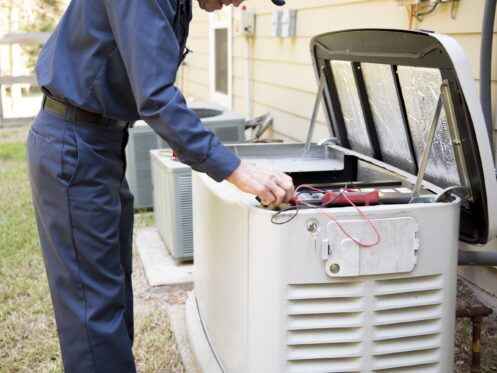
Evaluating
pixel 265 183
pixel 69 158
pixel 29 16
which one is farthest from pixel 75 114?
pixel 29 16

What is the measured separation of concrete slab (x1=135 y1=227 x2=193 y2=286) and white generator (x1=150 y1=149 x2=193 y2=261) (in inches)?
2.7

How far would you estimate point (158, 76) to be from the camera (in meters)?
1.80

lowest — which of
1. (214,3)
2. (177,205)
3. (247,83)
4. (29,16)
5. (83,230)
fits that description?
(177,205)

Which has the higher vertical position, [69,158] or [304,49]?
[304,49]

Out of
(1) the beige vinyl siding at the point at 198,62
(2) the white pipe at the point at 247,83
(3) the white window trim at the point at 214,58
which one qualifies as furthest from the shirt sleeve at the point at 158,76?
(1) the beige vinyl siding at the point at 198,62

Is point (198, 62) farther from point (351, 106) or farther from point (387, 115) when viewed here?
point (387, 115)

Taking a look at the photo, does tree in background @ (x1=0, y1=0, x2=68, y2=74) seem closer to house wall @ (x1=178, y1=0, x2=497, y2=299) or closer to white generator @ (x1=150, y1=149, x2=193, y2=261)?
house wall @ (x1=178, y1=0, x2=497, y2=299)

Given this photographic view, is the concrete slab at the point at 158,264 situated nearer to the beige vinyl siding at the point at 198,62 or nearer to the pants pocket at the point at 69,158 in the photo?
the pants pocket at the point at 69,158

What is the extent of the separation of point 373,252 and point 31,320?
221 cm

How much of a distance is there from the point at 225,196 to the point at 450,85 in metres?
0.75

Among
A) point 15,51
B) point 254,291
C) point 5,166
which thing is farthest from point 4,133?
point 254,291

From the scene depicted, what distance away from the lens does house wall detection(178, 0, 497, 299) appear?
2.99m

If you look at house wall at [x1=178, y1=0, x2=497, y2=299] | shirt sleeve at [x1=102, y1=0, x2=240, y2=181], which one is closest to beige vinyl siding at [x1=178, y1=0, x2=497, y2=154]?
house wall at [x1=178, y1=0, x2=497, y2=299]

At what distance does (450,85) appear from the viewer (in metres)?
1.91
